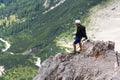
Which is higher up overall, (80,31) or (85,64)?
(80,31)

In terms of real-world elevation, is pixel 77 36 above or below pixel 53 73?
above

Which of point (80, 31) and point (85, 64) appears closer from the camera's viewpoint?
point (85, 64)

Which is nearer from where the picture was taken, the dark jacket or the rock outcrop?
the rock outcrop

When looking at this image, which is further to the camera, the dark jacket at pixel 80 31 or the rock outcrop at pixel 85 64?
the dark jacket at pixel 80 31

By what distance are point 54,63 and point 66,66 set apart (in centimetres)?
310

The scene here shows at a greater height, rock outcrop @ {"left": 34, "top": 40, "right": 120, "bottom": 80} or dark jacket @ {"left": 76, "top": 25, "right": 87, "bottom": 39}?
dark jacket @ {"left": 76, "top": 25, "right": 87, "bottom": 39}

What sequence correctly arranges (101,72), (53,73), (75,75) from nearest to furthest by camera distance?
(101,72) < (75,75) < (53,73)

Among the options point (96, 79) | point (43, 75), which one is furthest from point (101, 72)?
point (43, 75)

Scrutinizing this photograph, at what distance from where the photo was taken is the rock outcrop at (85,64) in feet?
168

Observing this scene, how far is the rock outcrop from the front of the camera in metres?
51.1

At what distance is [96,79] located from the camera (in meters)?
47.1

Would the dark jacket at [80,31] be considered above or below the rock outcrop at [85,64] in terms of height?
above

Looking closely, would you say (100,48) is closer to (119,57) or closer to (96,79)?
(119,57)

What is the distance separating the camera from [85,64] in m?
54.5
